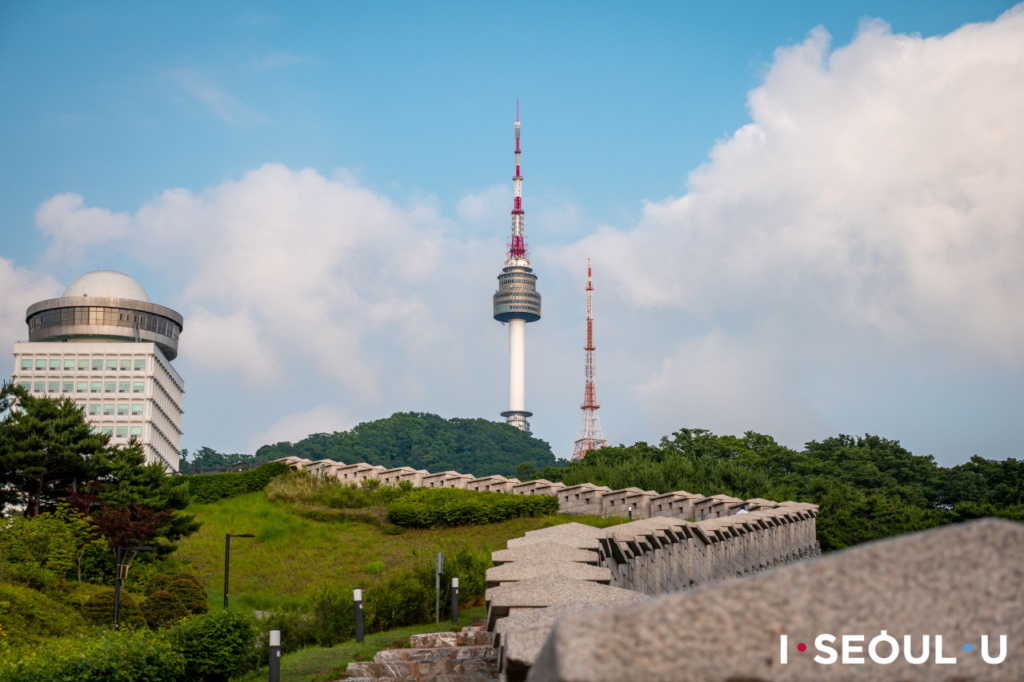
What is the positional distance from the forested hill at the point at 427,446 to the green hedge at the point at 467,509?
106414 millimetres

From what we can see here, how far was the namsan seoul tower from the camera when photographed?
555 feet

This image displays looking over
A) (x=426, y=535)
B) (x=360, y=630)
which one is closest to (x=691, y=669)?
(x=360, y=630)

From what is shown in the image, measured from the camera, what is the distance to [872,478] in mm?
65000

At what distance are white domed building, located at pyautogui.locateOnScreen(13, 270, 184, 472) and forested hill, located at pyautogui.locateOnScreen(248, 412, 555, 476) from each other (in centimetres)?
4525

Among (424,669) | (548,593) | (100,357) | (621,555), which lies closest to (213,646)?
(424,669)

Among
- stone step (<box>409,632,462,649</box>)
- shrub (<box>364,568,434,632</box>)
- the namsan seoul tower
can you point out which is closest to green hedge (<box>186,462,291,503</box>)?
shrub (<box>364,568,434,632</box>)

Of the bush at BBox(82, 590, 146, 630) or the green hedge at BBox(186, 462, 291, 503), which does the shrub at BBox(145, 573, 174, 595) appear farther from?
the green hedge at BBox(186, 462, 291, 503)

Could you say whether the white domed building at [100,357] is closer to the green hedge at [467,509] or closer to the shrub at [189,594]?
the green hedge at [467,509]

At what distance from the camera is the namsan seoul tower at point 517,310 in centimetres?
16925

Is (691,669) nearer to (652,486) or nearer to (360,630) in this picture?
(360,630)

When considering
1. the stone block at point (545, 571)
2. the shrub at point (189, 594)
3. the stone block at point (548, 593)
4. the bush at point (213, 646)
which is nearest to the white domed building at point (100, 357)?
the shrub at point (189, 594)

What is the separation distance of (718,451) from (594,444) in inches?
2397

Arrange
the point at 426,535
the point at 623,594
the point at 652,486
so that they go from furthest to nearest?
the point at 652,486 → the point at 426,535 → the point at 623,594

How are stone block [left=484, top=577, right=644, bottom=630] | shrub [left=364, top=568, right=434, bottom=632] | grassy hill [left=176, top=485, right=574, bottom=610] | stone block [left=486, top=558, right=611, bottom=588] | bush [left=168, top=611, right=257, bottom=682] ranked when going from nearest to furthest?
stone block [left=484, top=577, right=644, bottom=630] → stone block [left=486, top=558, right=611, bottom=588] → bush [left=168, top=611, right=257, bottom=682] → shrub [left=364, top=568, right=434, bottom=632] → grassy hill [left=176, top=485, right=574, bottom=610]
